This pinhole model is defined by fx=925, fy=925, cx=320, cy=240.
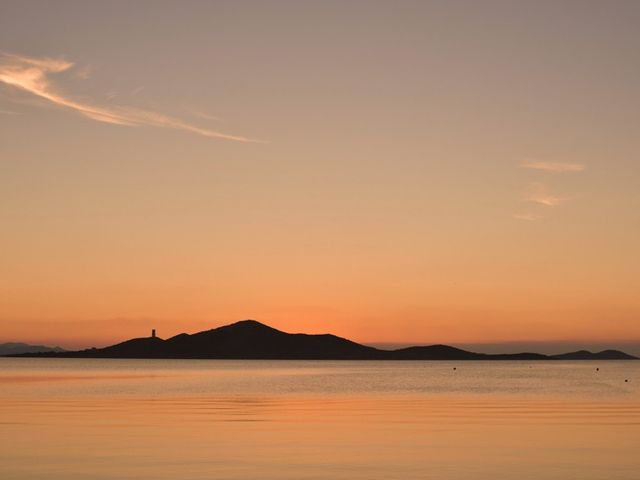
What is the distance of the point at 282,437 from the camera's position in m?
36.5

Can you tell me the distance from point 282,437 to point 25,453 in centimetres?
1013

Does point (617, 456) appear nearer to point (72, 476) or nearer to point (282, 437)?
point (282, 437)

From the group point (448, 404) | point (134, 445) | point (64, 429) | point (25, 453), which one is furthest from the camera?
point (448, 404)

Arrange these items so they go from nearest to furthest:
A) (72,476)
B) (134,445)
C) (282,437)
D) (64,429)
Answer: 1. (72,476)
2. (134,445)
3. (282,437)
4. (64,429)

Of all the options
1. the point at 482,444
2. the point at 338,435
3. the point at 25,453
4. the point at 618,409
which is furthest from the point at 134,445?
the point at 618,409

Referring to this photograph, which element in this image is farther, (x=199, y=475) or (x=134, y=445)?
(x=134, y=445)

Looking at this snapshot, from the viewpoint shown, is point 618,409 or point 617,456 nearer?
point 617,456

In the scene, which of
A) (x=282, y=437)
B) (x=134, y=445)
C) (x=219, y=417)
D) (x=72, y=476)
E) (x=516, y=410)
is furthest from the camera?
(x=516, y=410)

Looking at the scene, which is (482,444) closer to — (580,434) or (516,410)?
(580,434)

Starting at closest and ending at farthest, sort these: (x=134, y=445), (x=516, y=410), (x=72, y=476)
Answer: (x=72, y=476), (x=134, y=445), (x=516, y=410)

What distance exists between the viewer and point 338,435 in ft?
123

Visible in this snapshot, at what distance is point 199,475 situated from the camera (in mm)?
26188

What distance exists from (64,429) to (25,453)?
8503 millimetres

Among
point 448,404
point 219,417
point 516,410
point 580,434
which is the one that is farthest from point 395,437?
point 448,404
